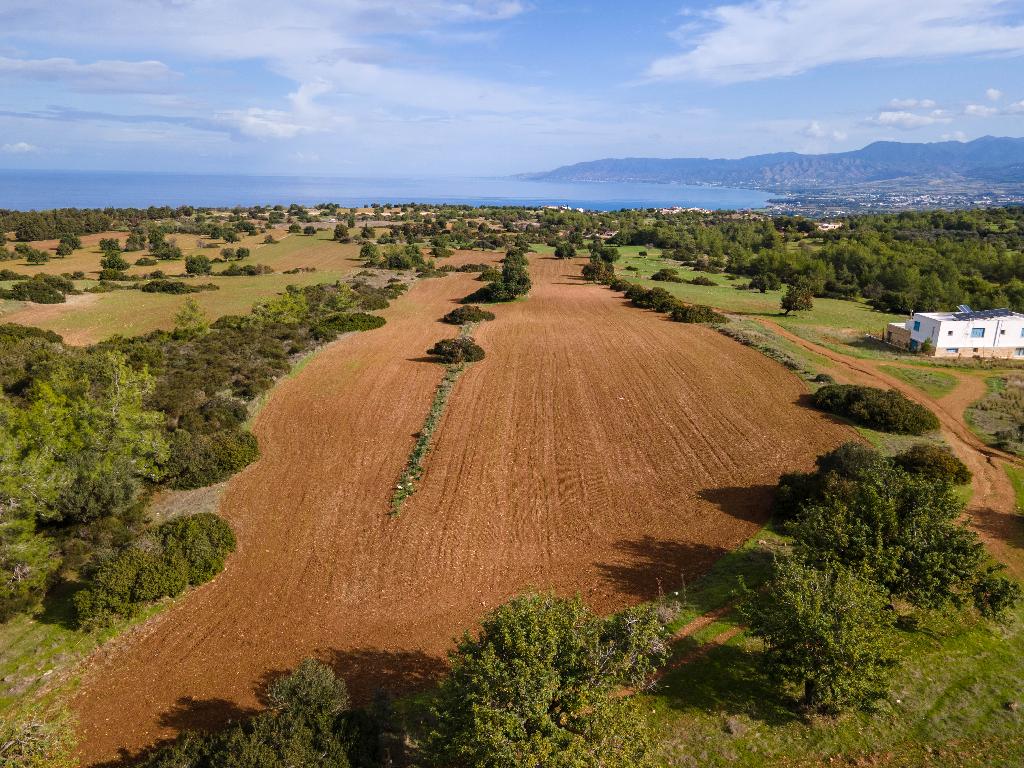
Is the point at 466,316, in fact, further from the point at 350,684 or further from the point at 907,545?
the point at 907,545

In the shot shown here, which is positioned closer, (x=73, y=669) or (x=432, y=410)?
(x=73, y=669)

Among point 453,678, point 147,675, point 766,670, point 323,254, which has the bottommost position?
point 147,675

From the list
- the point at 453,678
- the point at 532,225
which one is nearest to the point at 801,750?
the point at 453,678

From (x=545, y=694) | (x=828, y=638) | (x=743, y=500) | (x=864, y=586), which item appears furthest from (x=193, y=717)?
(x=743, y=500)

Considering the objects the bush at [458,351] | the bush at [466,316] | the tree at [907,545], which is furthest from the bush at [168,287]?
the tree at [907,545]

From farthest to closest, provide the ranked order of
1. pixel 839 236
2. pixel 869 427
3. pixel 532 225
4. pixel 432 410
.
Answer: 1. pixel 532 225
2. pixel 839 236
3. pixel 432 410
4. pixel 869 427

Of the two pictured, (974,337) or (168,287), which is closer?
(974,337)

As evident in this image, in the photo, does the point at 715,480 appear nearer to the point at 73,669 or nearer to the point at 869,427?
the point at 869,427
